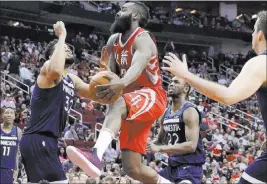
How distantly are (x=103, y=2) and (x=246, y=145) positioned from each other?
557 inches

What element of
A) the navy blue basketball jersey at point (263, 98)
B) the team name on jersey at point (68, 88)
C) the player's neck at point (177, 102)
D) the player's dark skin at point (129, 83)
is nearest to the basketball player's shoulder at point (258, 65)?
the navy blue basketball jersey at point (263, 98)

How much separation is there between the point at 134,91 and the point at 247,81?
2.36m

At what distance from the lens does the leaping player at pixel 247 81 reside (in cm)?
407

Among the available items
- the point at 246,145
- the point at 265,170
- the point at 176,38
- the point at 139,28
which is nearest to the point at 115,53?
the point at 139,28

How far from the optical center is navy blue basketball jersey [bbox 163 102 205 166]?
7336 millimetres

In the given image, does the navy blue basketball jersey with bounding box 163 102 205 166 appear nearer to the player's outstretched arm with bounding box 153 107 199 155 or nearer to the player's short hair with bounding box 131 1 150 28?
the player's outstretched arm with bounding box 153 107 199 155

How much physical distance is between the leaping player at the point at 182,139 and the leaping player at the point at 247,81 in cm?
259

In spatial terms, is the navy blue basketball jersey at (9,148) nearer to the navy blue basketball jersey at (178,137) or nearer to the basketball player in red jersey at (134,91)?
the navy blue basketball jersey at (178,137)

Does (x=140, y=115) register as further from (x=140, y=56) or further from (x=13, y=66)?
(x=13, y=66)

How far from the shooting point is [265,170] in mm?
4609

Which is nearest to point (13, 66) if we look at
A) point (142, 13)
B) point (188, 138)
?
point (188, 138)

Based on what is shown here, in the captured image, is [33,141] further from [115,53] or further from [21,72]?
[21,72]

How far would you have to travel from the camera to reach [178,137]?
24.1 ft

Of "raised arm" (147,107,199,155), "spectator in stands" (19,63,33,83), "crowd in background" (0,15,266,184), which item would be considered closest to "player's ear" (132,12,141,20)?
"raised arm" (147,107,199,155)
